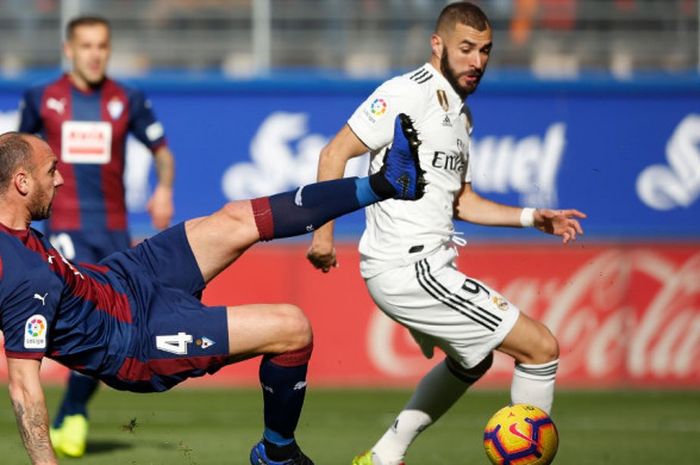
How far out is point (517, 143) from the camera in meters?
14.4

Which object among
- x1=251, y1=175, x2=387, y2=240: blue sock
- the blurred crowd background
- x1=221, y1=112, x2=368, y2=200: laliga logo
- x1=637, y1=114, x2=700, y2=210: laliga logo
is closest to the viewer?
x1=251, y1=175, x2=387, y2=240: blue sock

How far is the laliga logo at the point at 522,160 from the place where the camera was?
14.3 m

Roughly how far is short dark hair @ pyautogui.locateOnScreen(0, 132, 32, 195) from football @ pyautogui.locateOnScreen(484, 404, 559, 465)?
2438 millimetres

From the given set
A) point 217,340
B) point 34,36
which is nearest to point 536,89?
point 34,36

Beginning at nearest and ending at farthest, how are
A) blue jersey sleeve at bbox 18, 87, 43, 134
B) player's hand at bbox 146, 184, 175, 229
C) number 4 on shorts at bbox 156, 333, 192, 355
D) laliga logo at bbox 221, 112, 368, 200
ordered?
number 4 on shorts at bbox 156, 333, 192, 355, player's hand at bbox 146, 184, 175, 229, blue jersey sleeve at bbox 18, 87, 43, 134, laliga logo at bbox 221, 112, 368, 200

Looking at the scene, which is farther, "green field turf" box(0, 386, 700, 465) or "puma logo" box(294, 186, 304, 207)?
"green field turf" box(0, 386, 700, 465)

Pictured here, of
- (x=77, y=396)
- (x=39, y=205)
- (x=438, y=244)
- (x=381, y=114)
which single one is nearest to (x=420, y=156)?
(x=381, y=114)

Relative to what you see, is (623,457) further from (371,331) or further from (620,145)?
(620,145)

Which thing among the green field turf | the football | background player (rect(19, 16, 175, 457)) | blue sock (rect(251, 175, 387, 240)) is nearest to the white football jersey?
blue sock (rect(251, 175, 387, 240))

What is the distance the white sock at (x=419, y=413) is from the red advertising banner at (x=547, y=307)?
201 inches

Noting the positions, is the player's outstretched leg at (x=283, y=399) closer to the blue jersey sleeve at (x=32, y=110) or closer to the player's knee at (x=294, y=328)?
the player's knee at (x=294, y=328)

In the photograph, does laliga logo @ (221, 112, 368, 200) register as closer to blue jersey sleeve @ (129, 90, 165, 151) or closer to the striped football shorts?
blue jersey sleeve @ (129, 90, 165, 151)

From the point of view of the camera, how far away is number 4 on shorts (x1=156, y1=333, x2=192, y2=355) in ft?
19.4

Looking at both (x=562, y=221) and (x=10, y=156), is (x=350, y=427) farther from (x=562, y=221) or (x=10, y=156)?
(x=10, y=156)
